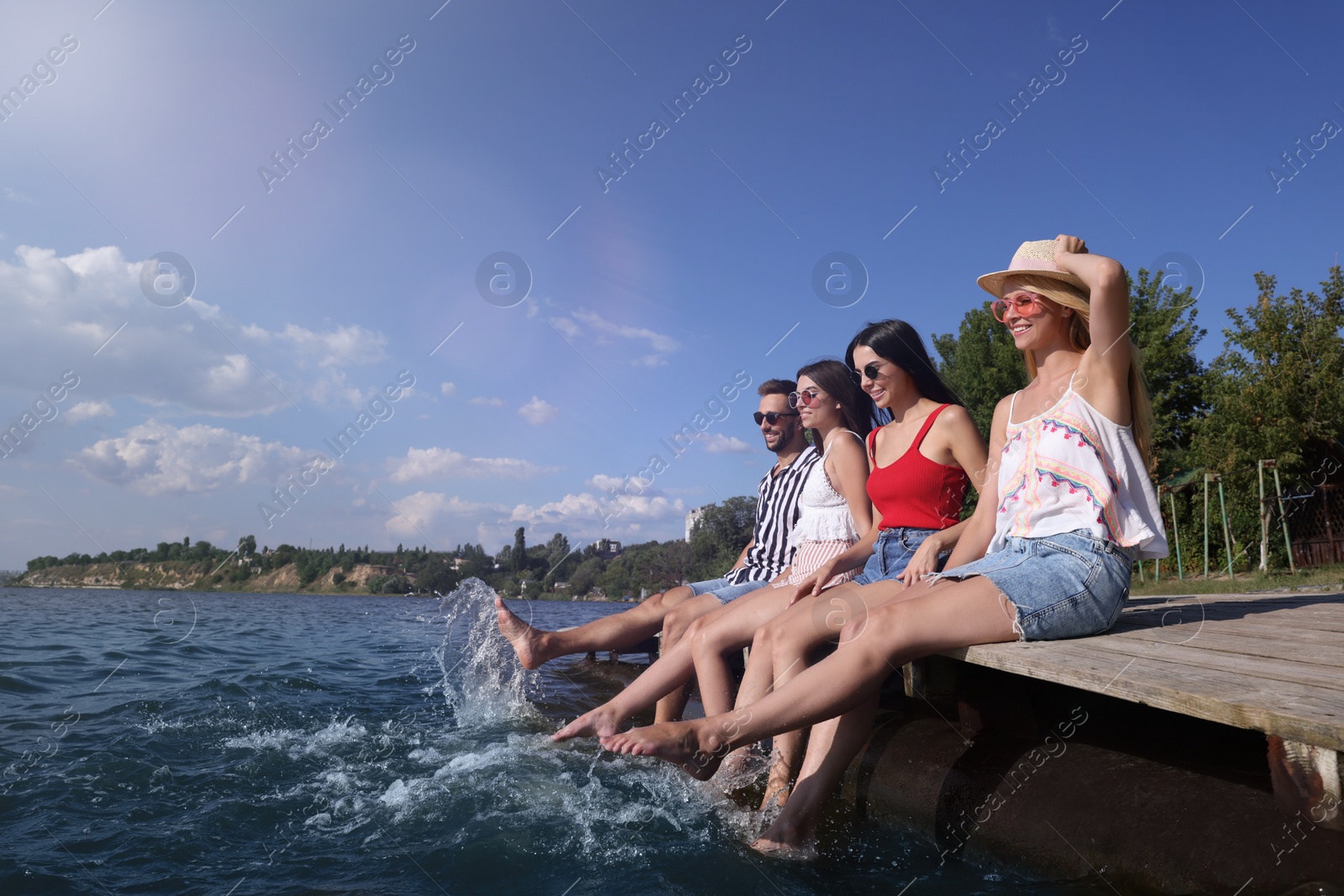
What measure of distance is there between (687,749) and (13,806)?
280 cm

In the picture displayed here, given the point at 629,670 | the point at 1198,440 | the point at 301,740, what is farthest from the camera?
the point at 1198,440

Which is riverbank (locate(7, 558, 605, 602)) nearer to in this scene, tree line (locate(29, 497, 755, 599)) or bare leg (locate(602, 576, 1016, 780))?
tree line (locate(29, 497, 755, 599))

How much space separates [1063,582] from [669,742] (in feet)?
4.53

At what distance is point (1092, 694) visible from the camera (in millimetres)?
3008

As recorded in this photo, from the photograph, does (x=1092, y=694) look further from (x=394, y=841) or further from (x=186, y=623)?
(x=186, y=623)

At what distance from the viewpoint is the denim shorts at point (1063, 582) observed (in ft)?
8.05

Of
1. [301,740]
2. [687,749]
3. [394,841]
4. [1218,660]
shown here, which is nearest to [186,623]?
[301,740]

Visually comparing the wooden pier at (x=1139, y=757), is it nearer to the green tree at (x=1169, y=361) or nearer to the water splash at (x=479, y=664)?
the water splash at (x=479, y=664)

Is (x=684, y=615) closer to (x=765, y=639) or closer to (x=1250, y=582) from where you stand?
(x=765, y=639)

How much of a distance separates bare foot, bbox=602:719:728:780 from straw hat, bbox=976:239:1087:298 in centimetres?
204

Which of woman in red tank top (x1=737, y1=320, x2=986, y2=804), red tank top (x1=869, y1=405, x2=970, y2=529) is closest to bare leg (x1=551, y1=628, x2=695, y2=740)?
woman in red tank top (x1=737, y1=320, x2=986, y2=804)

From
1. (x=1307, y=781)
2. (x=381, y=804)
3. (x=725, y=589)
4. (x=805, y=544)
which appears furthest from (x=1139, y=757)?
(x=381, y=804)

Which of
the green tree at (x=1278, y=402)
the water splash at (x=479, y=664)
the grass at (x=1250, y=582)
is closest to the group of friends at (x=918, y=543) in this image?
the water splash at (x=479, y=664)

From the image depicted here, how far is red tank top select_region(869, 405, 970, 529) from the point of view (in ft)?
11.3
